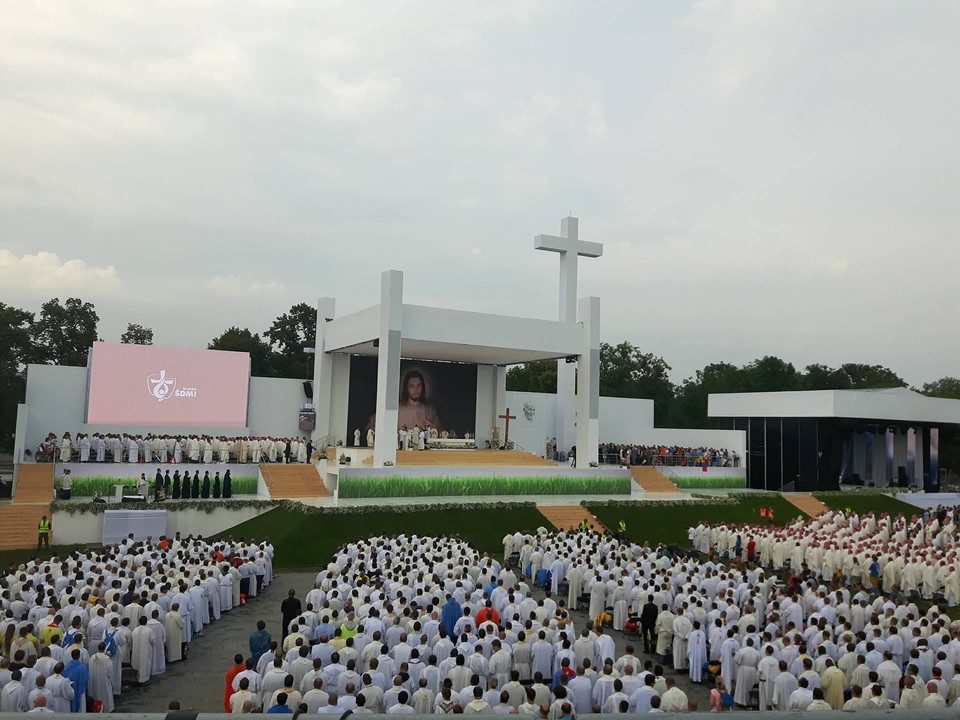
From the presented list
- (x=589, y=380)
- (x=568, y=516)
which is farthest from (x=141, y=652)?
(x=589, y=380)

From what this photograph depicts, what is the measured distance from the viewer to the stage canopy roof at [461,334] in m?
27.3

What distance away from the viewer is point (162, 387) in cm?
2953

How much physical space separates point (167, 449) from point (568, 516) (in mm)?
14097

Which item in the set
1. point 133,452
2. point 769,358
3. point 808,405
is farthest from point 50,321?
point 769,358

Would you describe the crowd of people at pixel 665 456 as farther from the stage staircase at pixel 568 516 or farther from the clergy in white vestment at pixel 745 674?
the clergy in white vestment at pixel 745 674

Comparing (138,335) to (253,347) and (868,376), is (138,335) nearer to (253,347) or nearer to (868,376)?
(253,347)

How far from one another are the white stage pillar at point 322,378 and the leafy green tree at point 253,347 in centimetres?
1847

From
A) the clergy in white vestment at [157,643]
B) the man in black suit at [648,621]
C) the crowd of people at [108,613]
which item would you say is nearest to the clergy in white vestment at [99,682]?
the crowd of people at [108,613]

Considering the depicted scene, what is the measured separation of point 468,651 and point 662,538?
15.2m

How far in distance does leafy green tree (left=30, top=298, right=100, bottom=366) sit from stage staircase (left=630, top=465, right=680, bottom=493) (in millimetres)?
32719

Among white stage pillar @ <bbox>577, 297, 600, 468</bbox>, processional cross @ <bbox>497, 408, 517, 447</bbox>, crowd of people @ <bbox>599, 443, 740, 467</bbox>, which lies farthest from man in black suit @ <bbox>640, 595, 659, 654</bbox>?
processional cross @ <bbox>497, 408, 517, 447</bbox>

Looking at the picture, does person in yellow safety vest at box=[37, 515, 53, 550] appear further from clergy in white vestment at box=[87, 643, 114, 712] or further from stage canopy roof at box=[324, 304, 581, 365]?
clergy in white vestment at box=[87, 643, 114, 712]

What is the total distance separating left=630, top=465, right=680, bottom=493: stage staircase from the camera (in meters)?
31.2

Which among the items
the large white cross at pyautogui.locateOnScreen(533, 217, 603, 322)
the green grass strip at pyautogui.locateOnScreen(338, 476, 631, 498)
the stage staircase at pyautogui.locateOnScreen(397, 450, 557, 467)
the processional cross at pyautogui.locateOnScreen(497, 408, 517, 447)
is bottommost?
the green grass strip at pyautogui.locateOnScreen(338, 476, 631, 498)
